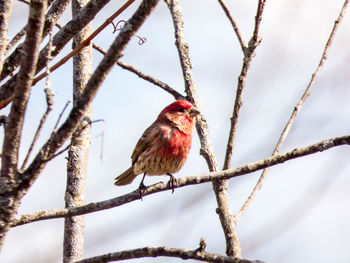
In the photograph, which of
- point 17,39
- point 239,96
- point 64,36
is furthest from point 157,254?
point 239,96

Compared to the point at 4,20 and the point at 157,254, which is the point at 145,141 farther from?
the point at 157,254

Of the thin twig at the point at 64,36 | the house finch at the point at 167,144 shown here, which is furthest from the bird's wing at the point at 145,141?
the thin twig at the point at 64,36

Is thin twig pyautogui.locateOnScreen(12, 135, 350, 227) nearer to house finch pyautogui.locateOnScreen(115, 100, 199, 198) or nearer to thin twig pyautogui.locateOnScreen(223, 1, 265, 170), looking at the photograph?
thin twig pyautogui.locateOnScreen(223, 1, 265, 170)

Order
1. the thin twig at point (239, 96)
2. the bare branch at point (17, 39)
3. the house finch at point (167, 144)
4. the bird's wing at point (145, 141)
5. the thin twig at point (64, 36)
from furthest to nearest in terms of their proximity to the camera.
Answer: the bird's wing at point (145, 141) < the house finch at point (167, 144) < the thin twig at point (239, 96) < the bare branch at point (17, 39) < the thin twig at point (64, 36)

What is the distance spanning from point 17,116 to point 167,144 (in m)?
3.46

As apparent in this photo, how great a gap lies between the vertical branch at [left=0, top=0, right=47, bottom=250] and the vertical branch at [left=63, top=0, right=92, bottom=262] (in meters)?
1.21

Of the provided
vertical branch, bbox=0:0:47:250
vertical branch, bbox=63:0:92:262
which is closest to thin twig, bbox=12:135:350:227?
vertical branch, bbox=0:0:47:250

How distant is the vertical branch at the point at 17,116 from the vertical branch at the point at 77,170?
3.95 ft

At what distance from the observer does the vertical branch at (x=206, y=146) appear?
3389 millimetres

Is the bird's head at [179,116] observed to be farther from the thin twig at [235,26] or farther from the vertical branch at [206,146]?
the thin twig at [235,26]

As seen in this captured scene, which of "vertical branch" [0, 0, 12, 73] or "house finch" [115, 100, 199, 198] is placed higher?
"house finch" [115, 100, 199, 198]

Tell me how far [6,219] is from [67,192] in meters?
1.69

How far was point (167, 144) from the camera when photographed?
17.5 feet

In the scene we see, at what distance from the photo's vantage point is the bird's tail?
6.04 meters
